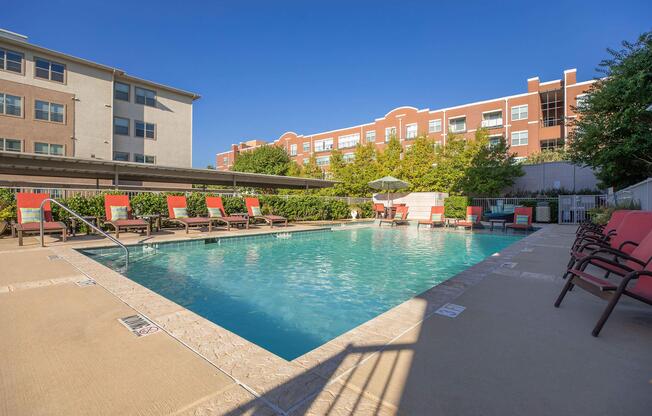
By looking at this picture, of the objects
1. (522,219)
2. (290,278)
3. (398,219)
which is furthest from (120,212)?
(522,219)

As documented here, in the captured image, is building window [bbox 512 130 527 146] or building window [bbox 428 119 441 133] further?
building window [bbox 428 119 441 133]

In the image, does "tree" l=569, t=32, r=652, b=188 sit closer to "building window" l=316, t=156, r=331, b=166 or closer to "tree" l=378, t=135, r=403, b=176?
"tree" l=378, t=135, r=403, b=176

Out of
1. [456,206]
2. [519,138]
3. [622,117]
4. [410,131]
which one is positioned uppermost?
[410,131]

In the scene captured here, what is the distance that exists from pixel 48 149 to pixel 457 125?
3773 centimetres

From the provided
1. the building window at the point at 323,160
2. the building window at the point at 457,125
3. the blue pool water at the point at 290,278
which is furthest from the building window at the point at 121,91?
the building window at the point at 457,125

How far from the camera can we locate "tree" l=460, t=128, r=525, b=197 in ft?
66.6

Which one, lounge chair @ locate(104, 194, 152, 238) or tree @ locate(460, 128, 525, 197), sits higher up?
tree @ locate(460, 128, 525, 197)

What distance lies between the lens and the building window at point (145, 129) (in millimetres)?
24047

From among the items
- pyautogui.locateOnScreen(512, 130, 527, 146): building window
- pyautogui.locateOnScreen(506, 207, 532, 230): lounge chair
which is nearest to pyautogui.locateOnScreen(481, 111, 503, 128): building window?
pyautogui.locateOnScreen(512, 130, 527, 146): building window

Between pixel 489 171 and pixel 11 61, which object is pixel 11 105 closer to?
pixel 11 61

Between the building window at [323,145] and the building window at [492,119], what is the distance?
22155 millimetres

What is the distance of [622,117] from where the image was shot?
354 inches

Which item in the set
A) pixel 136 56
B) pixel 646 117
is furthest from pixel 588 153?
pixel 136 56

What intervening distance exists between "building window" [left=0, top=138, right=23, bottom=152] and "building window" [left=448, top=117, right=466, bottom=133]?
3759 centimetres
